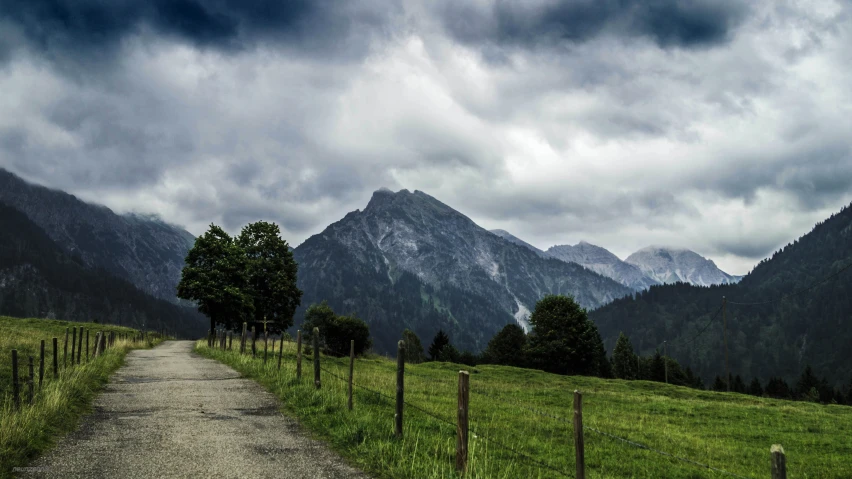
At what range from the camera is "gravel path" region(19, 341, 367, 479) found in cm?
1084

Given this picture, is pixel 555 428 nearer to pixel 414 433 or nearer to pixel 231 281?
pixel 414 433

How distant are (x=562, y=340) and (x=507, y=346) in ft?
158

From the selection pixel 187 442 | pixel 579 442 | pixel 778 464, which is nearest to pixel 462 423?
pixel 579 442

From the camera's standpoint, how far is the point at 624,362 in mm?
141875

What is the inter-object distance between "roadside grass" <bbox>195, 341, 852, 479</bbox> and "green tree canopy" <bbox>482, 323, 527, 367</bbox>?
105 meters

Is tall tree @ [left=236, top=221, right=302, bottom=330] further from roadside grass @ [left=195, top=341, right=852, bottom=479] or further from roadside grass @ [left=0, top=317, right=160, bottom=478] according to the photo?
roadside grass @ [left=0, top=317, right=160, bottom=478]

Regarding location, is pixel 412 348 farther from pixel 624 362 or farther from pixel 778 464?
pixel 778 464

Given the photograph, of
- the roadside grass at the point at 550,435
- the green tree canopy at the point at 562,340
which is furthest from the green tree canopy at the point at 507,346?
the roadside grass at the point at 550,435

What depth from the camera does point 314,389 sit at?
64.9 feet

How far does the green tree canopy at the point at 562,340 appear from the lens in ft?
309

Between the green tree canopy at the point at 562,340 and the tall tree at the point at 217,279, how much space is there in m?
52.6

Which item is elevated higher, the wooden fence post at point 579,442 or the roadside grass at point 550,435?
the wooden fence post at point 579,442

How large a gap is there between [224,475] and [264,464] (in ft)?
3.31

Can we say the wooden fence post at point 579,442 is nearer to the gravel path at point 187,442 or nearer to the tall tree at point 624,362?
the gravel path at point 187,442
